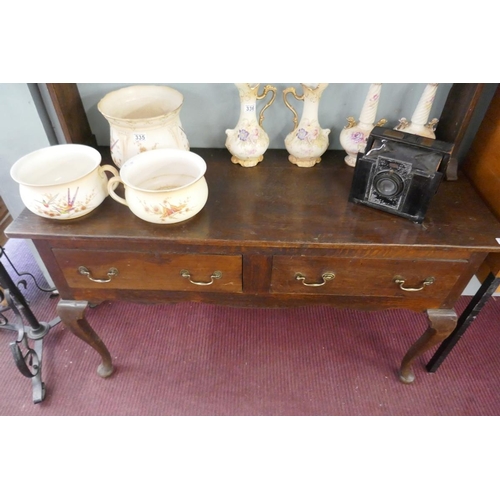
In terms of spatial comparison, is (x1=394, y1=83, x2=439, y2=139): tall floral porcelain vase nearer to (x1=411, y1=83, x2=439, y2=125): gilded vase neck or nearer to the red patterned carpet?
(x1=411, y1=83, x2=439, y2=125): gilded vase neck

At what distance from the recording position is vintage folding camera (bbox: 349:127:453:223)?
0.76 meters

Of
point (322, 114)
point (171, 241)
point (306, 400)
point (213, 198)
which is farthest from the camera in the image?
point (306, 400)

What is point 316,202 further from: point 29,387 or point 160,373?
point 29,387

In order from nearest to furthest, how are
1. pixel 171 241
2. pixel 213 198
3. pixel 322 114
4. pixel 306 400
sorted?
pixel 171 241
pixel 213 198
pixel 322 114
pixel 306 400

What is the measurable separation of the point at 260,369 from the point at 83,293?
644mm

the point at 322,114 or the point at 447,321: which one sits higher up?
the point at 322,114

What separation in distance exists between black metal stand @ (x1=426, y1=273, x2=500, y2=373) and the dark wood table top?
187mm

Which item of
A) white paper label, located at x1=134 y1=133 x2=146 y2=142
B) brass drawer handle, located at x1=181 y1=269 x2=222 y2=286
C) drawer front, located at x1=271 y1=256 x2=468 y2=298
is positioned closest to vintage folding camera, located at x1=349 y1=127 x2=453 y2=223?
drawer front, located at x1=271 y1=256 x2=468 y2=298

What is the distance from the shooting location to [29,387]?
1208mm

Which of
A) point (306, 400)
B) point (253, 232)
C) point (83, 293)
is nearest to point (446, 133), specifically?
point (253, 232)

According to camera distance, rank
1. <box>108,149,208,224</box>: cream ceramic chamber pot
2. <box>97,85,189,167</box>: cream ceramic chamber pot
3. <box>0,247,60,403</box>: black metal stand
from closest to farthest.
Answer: <box>108,149,208,224</box>: cream ceramic chamber pot, <box>97,85,189,167</box>: cream ceramic chamber pot, <box>0,247,60,403</box>: black metal stand

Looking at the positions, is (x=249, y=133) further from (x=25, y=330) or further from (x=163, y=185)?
(x=25, y=330)

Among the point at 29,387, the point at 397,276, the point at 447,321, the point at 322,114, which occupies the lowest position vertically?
the point at 29,387

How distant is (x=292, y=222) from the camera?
0.81 metres
